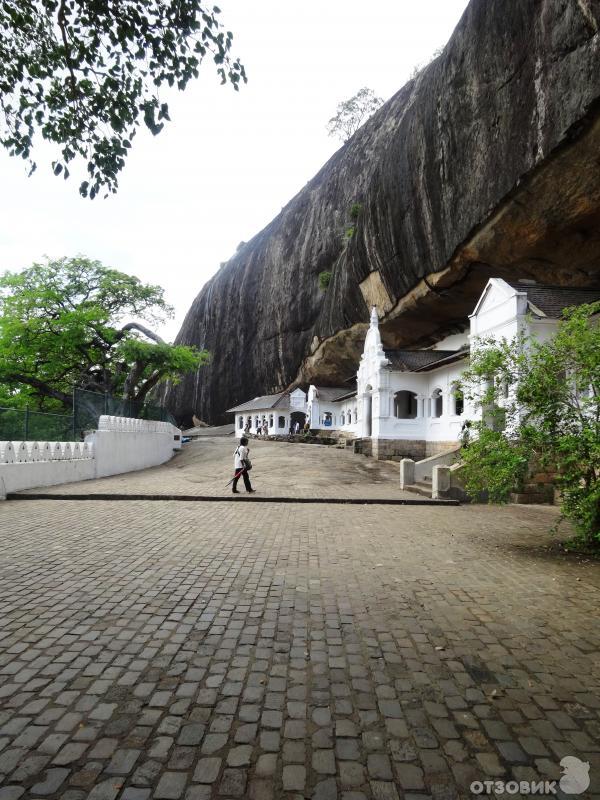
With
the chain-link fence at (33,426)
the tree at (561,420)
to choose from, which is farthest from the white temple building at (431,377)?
the chain-link fence at (33,426)

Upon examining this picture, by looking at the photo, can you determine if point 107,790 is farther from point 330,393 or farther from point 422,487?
point 330,393

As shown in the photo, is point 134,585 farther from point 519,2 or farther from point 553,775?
point 519,2

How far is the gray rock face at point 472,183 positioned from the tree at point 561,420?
9334mm

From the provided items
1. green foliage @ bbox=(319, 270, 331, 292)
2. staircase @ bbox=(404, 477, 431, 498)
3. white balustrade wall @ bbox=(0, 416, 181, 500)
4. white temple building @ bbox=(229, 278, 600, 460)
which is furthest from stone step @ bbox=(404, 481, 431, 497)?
green foliage @ bbox=(319, 270, 331, 292)

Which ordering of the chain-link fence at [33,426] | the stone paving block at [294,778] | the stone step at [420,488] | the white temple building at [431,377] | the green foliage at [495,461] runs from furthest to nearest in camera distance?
1. the white temple building at [431,377]
2. the stone step at [420,488]
3. the chain-link fence at [33,426]
4. the green foliage at [495,461]
5. the stone paving block at [294,778]

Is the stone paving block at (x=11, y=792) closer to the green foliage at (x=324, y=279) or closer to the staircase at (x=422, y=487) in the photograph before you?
the staircase at (x=422, y=487)

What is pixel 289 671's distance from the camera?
10.6 ft

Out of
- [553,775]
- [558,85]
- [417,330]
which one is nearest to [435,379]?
[417,330]

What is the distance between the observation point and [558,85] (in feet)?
43.1

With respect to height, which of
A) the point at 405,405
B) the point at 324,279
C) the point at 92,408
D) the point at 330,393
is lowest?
the point at 92,408

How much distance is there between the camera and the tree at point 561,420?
6355 mm

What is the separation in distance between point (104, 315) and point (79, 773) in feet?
81.4

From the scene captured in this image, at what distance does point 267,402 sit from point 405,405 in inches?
788

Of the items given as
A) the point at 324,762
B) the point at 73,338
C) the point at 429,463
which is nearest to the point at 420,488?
the point at 429,463
